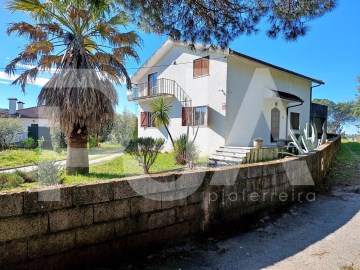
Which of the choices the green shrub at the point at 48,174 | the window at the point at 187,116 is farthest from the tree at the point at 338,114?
the green shrub at the point at 48,174

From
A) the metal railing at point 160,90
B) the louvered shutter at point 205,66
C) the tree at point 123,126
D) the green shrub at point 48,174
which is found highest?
the louvered shutter at point 205,66

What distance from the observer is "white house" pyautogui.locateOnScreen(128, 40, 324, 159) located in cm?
1533

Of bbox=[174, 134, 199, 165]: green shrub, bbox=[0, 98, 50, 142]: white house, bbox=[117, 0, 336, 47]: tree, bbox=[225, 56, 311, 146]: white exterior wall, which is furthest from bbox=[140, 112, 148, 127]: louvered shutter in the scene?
bbox=[117, 0, 336, 47]: tree

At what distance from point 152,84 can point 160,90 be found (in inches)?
75.3

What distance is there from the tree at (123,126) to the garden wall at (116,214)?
24.4 m

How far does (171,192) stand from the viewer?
338 cm

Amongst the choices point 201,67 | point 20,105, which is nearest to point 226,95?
point 201,67

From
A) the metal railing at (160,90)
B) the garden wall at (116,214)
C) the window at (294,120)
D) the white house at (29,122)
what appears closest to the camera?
the garden wall at (116,214)

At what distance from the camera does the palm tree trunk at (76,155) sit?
11.1 metres

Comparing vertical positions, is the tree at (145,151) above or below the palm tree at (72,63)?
below

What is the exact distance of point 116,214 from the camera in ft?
9.51

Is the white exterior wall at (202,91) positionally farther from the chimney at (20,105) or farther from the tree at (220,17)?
the chimney at (20,105)

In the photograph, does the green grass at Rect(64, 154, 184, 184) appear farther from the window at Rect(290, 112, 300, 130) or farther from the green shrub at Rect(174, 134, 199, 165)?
the window at Rect(290, 112, 300, 130)

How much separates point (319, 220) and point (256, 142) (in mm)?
9180
